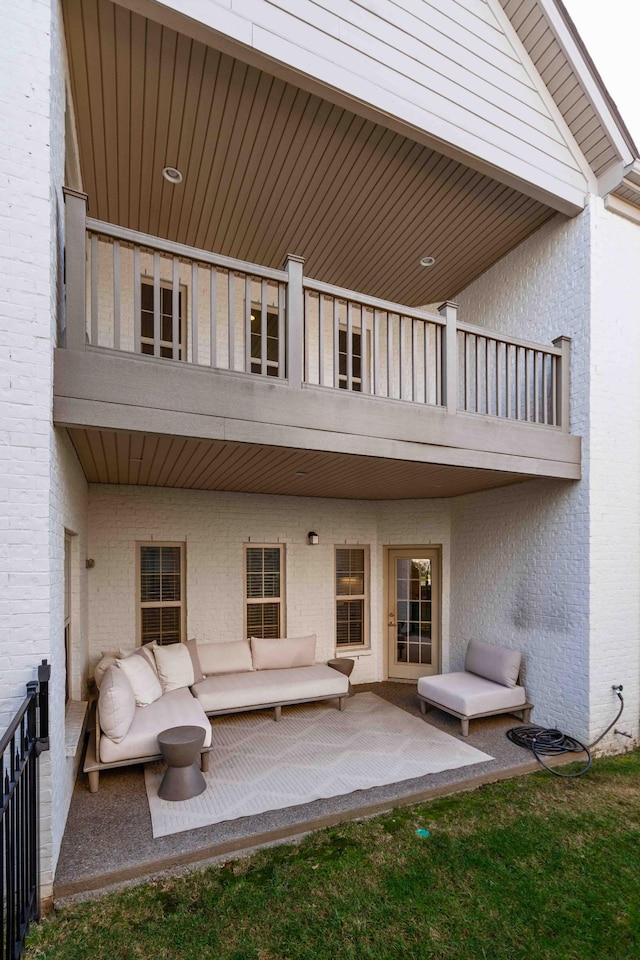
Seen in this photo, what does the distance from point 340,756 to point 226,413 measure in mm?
3425

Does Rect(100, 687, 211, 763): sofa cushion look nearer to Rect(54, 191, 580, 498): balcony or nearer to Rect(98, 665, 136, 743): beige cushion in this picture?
Rect(98, 665, 136, 743): beige cushion

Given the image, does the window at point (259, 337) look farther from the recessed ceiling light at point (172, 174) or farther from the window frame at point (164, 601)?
the window frame at point (164, 601)

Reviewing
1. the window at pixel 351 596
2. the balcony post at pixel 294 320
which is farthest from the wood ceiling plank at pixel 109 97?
the window at pixel 351 596

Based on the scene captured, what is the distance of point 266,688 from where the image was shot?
5566 millimetres

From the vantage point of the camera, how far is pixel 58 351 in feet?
9.70

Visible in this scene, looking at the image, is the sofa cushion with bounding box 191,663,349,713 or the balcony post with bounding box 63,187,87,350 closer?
the balcony post with bounding box 63,187,87,350

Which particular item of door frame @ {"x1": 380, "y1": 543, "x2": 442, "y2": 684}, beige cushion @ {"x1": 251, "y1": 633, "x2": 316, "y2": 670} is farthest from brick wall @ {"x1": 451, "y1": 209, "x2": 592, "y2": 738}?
beige cushion @ {"x1": 251, "y1": 633, "x2": 316, "y2": 670}

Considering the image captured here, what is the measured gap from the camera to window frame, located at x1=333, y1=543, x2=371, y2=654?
289 inches

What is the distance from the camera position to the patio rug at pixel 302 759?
3.83 metres

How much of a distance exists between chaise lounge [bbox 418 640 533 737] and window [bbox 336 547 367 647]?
1.69 metres

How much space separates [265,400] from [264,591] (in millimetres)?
3967

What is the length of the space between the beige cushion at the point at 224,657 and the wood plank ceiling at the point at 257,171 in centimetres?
483

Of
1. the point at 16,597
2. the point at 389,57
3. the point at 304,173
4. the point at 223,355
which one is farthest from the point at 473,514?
the point at 16,597

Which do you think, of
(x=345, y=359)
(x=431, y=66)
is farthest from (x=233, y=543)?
(x=431, y=66)
